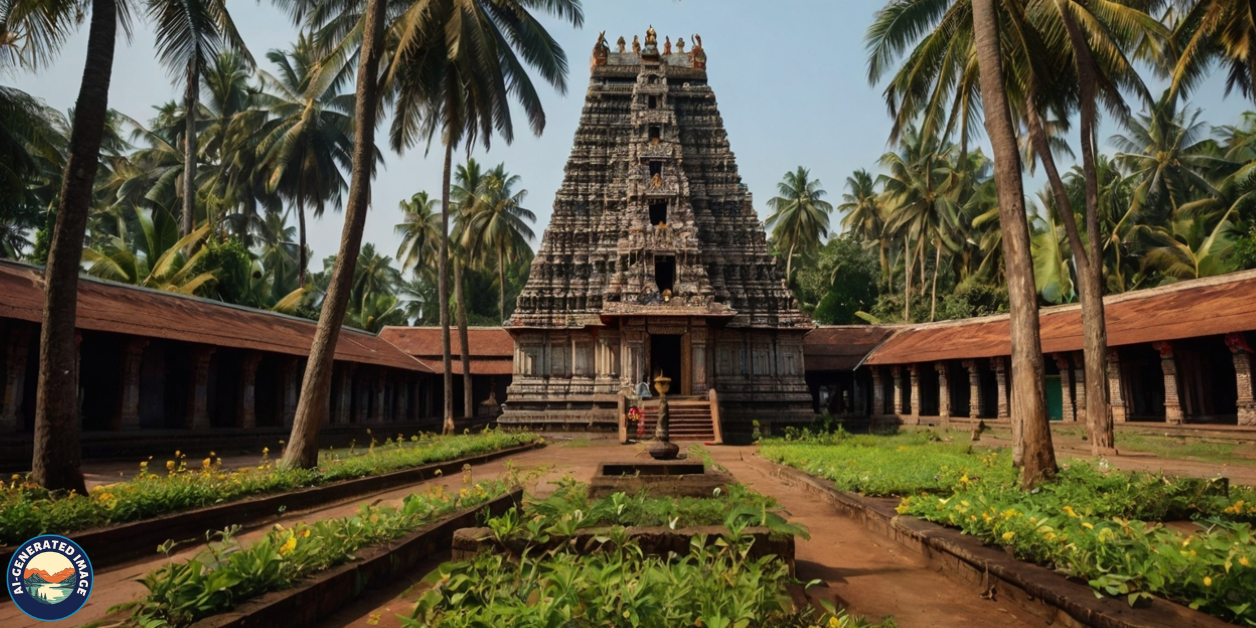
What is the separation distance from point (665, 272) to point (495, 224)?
60.0 feet

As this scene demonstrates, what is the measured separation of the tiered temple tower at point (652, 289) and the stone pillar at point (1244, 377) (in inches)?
509

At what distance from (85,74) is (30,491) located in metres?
5.38

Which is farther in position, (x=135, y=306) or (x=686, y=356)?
(x=686, y=356)

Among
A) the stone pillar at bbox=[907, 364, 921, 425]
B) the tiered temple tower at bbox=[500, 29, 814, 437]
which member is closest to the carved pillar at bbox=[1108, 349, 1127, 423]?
the stone pillar at bbox=[907, 364, 921, 425]

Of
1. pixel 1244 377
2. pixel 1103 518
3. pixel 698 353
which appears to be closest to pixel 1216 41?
pixel 1244 377

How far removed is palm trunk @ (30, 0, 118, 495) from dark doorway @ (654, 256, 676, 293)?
20376 mm

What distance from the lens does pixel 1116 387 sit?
70.4 feet

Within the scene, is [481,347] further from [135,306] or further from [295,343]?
[135,306]

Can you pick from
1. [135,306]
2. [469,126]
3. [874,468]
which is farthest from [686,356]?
[135,306]

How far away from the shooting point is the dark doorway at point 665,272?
2877 centimetres

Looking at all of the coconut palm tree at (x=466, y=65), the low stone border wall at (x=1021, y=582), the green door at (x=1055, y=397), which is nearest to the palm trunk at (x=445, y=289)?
the coconut palm tree at (x=466, y=65)

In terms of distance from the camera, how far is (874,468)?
11.9 meters

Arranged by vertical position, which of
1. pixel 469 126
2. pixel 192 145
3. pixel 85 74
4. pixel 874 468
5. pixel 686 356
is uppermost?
pixel 192 145

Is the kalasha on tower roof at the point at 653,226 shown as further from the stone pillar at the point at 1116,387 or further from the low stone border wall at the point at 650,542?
the low stone border wall at the point at 650,542
